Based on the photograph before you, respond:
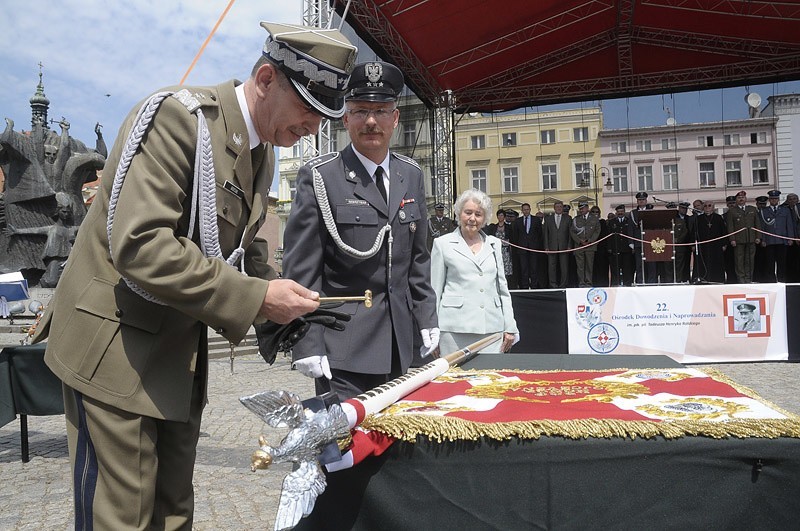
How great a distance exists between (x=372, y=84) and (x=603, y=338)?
22.5 feet

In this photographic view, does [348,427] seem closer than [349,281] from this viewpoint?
Yes

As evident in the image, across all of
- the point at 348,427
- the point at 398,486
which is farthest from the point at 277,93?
the point at 398,486

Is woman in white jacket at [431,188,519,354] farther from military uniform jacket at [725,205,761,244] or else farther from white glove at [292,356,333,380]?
military uniform jacket at [725,205,761,244]

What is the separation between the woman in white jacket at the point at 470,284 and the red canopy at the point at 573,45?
378 inches

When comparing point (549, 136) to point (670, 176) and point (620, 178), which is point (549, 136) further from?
point (670, 176)

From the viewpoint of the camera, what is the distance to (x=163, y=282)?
51.8 inches

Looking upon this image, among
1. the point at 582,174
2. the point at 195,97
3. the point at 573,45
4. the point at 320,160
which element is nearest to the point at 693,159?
the point at 582,174

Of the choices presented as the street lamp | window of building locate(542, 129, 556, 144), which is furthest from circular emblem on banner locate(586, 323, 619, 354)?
the street lamp

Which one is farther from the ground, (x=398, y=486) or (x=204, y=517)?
(x=398, y=486)

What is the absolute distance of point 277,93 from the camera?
1613 mm

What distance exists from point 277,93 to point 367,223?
79 centimetres

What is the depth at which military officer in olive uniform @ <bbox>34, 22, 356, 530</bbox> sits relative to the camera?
1.36m

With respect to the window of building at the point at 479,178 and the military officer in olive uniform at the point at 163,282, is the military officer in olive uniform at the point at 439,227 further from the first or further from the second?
the military officer in olive uniform at the point at 163,282

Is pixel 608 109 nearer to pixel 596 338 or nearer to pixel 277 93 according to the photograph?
pixel 596 338
